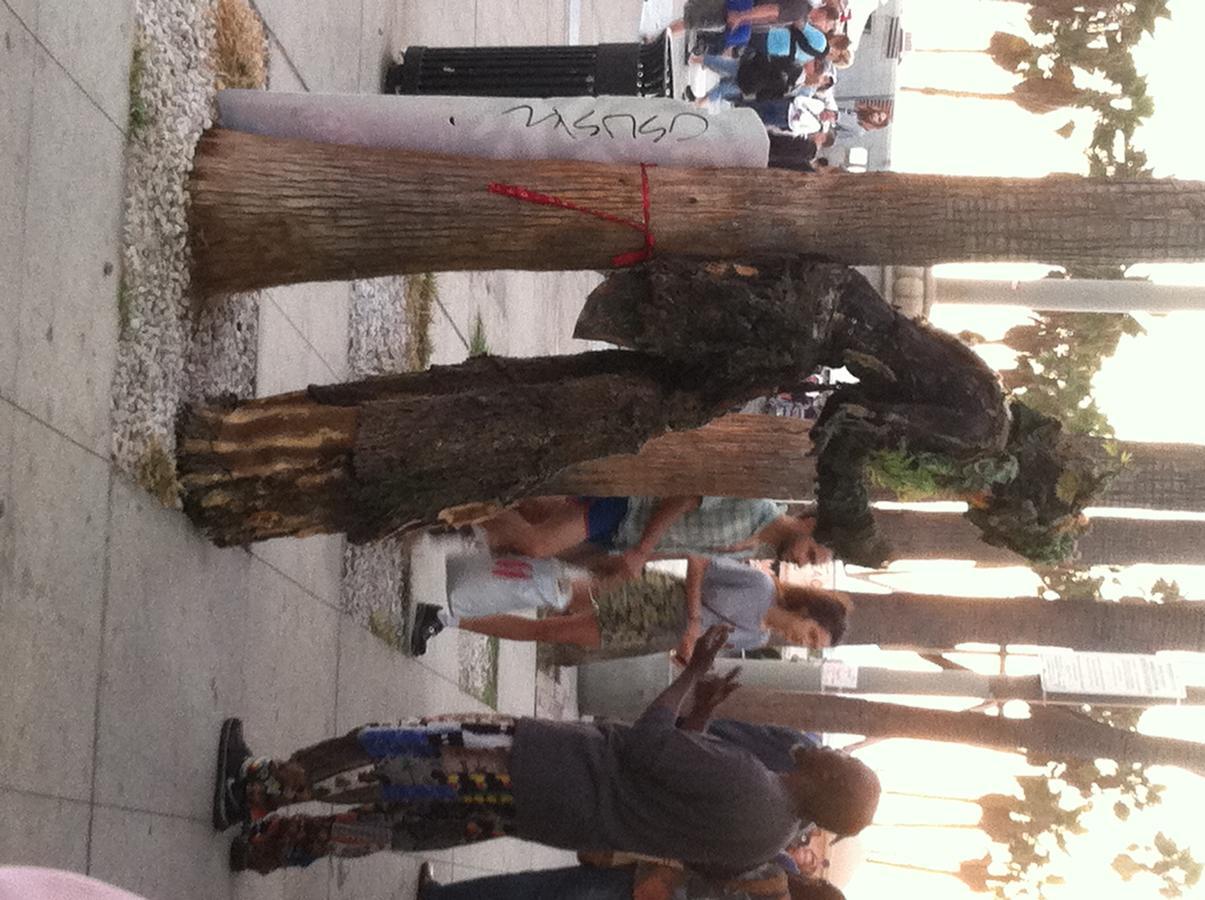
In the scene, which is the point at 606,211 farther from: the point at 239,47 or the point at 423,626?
the point at 423,626

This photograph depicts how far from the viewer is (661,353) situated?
413cm

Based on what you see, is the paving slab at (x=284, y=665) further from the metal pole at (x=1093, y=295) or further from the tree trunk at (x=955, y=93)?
the tree trunk at (x=955, y=93)

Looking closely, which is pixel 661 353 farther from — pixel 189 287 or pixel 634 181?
pixel 189 287

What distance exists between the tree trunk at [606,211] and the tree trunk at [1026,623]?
11.2 feet

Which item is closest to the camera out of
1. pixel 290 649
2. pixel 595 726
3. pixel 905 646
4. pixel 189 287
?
pixel 189 287

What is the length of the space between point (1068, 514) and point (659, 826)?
1727 mm

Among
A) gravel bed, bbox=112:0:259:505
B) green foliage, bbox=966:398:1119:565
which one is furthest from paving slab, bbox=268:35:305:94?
green foliage, bbox=966:398:1119:565

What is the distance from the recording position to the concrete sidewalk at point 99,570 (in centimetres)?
348

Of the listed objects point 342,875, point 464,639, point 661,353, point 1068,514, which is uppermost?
point 661,353

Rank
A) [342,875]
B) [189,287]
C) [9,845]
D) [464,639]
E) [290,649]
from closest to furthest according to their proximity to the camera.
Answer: [9,845] → [189,287] → [290,649] → [342,875] → [464,639]

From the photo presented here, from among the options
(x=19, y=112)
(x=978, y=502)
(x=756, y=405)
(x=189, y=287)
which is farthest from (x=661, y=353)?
(x=756, y=405)

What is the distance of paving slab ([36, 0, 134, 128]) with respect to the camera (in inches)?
145

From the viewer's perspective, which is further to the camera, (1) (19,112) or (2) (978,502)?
(2) (978,502)

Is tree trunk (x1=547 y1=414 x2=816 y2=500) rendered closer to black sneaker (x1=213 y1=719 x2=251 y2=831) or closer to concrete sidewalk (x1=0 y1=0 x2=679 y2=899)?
concrete sidewalk (x1=0 y1=0 x2=679 y2=899)
